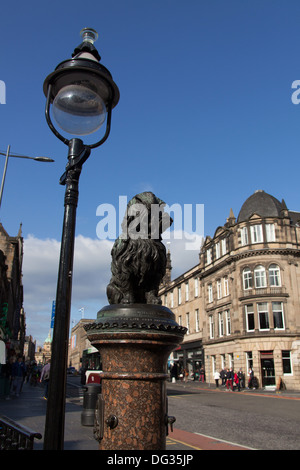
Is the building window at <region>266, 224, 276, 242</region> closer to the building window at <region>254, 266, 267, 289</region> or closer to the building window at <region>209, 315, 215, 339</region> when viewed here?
the building window at <region>254, 266, 267, 289</region>

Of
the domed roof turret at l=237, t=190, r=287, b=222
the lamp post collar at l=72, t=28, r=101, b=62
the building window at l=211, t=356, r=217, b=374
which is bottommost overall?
the building window at l=211, t=356, r=217, b=374

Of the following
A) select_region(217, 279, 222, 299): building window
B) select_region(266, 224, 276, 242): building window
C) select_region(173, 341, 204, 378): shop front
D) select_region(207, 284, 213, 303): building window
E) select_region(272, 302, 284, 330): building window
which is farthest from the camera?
select_region(173, 341, 204, 378): shop front

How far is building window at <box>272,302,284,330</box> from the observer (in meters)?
32.2

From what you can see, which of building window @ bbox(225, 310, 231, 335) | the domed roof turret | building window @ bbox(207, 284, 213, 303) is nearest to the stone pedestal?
the domed roof turret

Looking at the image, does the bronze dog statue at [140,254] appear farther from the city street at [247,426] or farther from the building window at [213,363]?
the building window at [213,363]

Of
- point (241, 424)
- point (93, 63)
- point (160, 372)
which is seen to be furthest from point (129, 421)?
point (241, 424)

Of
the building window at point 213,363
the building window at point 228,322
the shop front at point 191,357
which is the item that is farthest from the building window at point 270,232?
the shop front at point 191,357

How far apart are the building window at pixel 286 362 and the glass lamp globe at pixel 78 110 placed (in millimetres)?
32040

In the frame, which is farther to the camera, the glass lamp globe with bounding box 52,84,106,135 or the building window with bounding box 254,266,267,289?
the building window with bounding box 254,266,267,289

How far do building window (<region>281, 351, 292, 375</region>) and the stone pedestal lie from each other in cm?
3131

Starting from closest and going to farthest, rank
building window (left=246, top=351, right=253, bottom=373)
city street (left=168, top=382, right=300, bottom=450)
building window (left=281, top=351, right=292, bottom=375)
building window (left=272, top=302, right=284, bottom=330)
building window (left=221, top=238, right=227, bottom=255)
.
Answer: city street (left=168, top=382, right=300, bottom=450)
building window (left=281, top=351, right=292, bottom=375)
building window (left=272, top=302, right=284, bottom=330)
building window (left=246, top=351, right=253, bottom=373)
building window (left=221, top=238, right=227, bottom=255)

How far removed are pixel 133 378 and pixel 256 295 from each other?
104 feet

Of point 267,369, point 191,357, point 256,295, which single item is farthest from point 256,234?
point 191,357

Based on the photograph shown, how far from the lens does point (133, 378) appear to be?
306 cm
